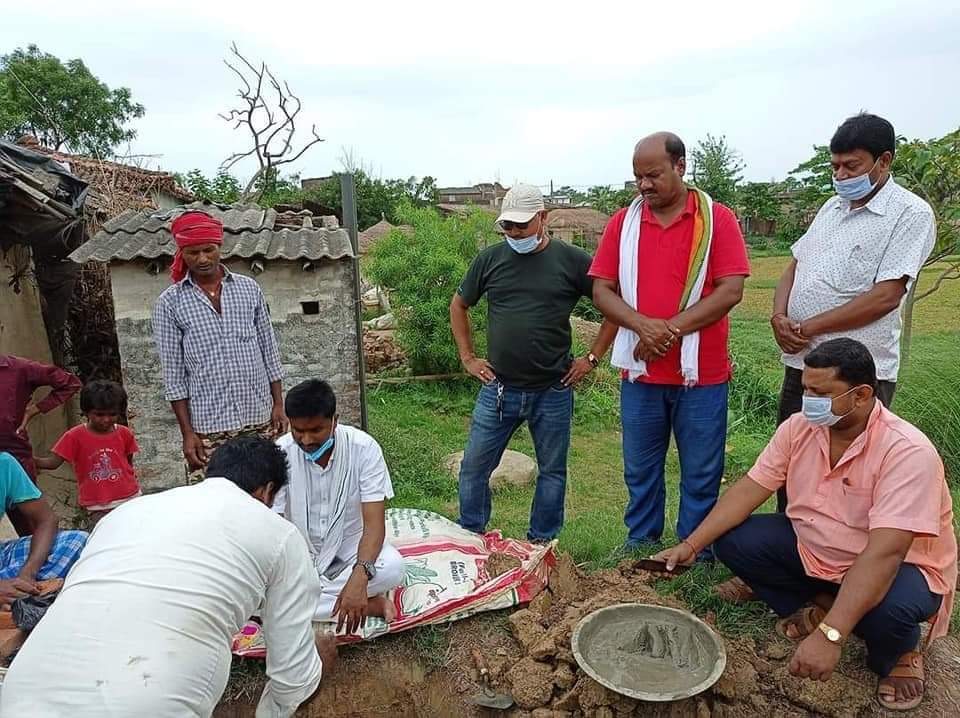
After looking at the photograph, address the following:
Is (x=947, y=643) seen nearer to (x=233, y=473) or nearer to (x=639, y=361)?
(x=639, y=361)

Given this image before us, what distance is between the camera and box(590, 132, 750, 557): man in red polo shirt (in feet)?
10.2

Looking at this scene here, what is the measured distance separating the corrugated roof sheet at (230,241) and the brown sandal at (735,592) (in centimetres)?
339

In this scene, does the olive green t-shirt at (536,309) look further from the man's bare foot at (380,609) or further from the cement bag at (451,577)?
the man's bare foot at (380,609)

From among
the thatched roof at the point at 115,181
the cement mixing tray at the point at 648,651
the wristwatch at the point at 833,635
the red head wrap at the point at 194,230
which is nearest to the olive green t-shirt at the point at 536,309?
the cement mixing tray at the point at 648,651

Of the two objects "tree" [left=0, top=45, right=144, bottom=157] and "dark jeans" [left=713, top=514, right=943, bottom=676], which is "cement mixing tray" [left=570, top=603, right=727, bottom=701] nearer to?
"dark jeans" [left=713, top=514, right=943, bottom=676]

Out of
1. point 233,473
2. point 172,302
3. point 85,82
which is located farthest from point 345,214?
point 85,82

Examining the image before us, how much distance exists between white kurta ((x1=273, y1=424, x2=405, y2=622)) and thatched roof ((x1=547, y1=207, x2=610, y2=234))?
15.2m

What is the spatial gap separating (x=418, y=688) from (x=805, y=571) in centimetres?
173

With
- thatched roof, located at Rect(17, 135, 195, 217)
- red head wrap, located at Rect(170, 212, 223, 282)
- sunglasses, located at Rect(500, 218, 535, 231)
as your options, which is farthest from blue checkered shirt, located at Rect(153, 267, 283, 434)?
thatched roof, located at Rect(17, 135, 195, 217)

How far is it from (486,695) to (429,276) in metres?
6.80

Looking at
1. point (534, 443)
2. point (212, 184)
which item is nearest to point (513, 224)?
point (534, 443)

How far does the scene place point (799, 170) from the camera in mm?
24188

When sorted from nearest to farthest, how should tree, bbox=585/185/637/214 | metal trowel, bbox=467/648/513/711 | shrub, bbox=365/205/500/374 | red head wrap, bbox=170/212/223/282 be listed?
metal trowel, bbox=467/648/513/711 < red head wrap, bbox=170/212/223/282 < shrub, bbox=365/205/500/374 < tree, bbox=585/185/637/214

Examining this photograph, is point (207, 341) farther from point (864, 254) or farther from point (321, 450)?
point (864, 254)
